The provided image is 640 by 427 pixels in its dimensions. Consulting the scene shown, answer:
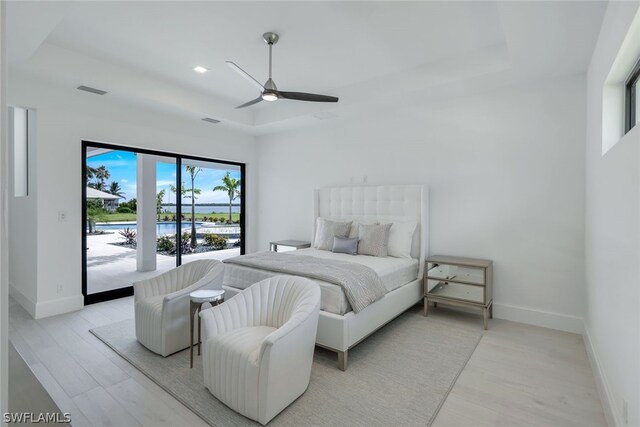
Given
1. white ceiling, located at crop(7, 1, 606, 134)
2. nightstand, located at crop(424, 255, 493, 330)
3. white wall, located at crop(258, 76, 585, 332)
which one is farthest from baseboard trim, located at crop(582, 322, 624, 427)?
white ceiling, located at crop(7, 1, 606, 134)

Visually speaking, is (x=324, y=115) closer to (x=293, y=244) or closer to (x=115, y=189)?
(x=293, y=244)

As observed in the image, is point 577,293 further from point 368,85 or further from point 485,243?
point 368,85

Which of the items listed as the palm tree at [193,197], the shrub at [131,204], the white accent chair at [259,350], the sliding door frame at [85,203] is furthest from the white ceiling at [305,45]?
the white accent chair at [259,350]

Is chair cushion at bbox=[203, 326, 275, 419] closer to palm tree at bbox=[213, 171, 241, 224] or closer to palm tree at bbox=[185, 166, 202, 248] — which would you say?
palm tree at bbox=[185, 166, 202, 248]

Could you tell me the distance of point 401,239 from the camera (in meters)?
4.13

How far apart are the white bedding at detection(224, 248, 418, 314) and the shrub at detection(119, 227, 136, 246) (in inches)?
82.5

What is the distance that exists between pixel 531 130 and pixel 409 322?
2596 millimetres

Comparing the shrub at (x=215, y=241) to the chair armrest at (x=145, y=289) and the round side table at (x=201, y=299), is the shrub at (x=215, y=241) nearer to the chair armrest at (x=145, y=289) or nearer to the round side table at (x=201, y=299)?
Answer: the chair armrest at (x=145, y=289)

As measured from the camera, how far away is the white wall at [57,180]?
3.67 meters

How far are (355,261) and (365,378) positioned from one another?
1411 millimetres

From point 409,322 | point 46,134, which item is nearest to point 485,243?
point 409,322

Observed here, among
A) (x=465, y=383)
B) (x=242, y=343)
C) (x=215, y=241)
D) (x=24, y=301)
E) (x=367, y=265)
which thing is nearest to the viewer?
(x=242, y=343)

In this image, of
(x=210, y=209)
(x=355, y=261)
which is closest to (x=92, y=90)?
(x=210, y=209)

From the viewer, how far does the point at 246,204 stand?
20.9 feet
